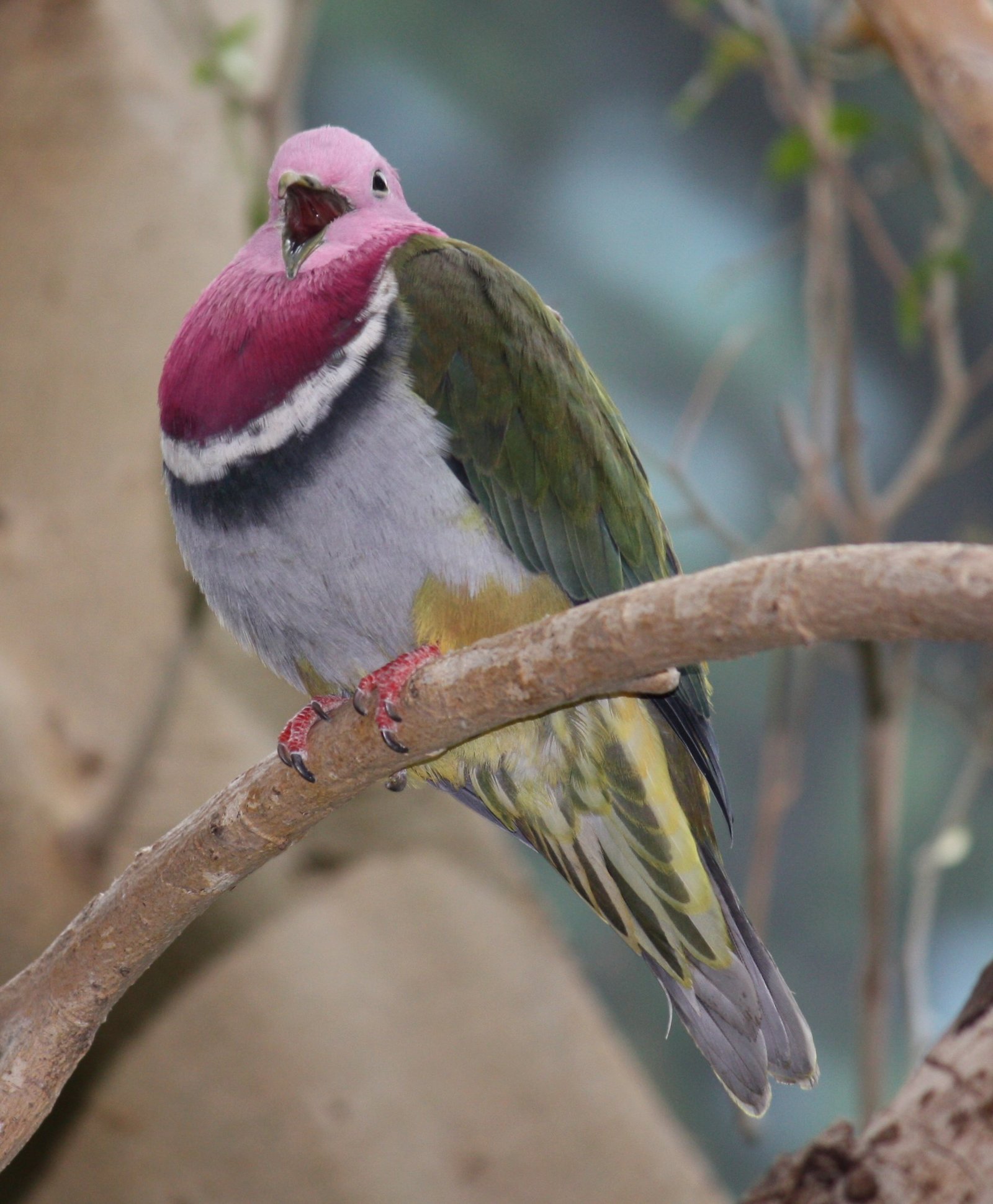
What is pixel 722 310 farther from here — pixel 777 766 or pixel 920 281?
pixel 777 766

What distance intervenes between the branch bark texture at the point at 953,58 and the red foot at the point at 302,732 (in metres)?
1.05

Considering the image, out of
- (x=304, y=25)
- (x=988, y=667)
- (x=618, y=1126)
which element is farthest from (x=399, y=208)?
(x=988, y=667)

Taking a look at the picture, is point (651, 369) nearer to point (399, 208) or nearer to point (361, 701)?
point (399, 208)

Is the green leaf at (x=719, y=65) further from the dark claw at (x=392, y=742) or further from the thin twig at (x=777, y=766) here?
the dark claw at (x=392, y=742)

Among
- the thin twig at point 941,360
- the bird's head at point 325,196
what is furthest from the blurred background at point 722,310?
the bird's head at point 325,196

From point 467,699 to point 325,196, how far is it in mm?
699

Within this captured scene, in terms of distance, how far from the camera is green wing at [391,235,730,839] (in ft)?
4.94

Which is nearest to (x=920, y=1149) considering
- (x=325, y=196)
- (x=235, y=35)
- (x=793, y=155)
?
(x=325, y=196)

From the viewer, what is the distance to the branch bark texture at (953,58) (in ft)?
5.34

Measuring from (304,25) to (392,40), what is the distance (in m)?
1.21

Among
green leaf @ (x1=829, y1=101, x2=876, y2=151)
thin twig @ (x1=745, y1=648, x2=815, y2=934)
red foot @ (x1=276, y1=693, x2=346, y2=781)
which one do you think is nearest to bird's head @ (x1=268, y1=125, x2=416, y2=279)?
red foot @ (x1=276, y1=693, x2=346, y2=781)

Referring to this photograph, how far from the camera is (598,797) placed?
1661 millimetres

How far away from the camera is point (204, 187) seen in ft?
8.47

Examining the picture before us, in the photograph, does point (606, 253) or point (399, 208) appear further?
point (606, 253)
